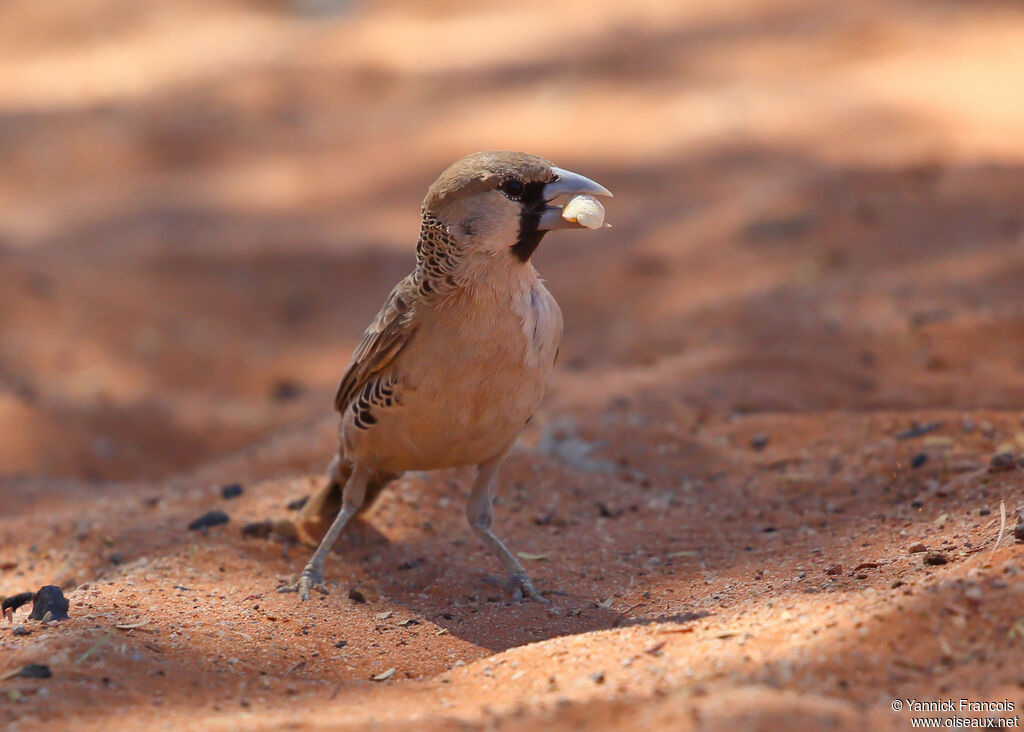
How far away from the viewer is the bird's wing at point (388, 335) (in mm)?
4641

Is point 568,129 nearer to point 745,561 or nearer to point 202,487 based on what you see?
point 202,487

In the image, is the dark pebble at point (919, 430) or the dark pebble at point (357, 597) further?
the dark pebble at point (919, 430)

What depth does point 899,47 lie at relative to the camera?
14195 millimetres

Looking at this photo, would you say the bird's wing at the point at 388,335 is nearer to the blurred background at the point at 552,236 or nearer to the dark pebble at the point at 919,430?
the blurred background at the point at 552,236

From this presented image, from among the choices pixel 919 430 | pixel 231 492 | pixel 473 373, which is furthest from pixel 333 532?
pixel 919 430

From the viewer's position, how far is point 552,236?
12.8m

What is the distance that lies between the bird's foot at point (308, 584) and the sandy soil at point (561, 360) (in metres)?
0.07

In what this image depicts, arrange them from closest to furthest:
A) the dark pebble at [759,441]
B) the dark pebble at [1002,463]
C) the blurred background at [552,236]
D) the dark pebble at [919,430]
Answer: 1. the dark pebble at [1002,463]
2. the dark pebble at [919,430]
3. the dark pebble at [759,441]
4. the blurred background at [552,236]

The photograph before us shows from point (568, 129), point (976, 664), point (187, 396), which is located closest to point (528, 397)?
point (976, 664)

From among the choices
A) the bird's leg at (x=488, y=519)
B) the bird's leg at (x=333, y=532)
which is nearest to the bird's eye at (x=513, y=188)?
the bird's leg at (x=488, y=519)

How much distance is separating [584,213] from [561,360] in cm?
500

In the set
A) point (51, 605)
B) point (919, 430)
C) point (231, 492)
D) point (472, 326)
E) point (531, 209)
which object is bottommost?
point (231, 492)

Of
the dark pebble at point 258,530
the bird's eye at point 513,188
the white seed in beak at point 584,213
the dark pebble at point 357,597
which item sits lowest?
the dark pebble at point 258,530

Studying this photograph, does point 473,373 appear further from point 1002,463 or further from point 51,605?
point 1002,463
